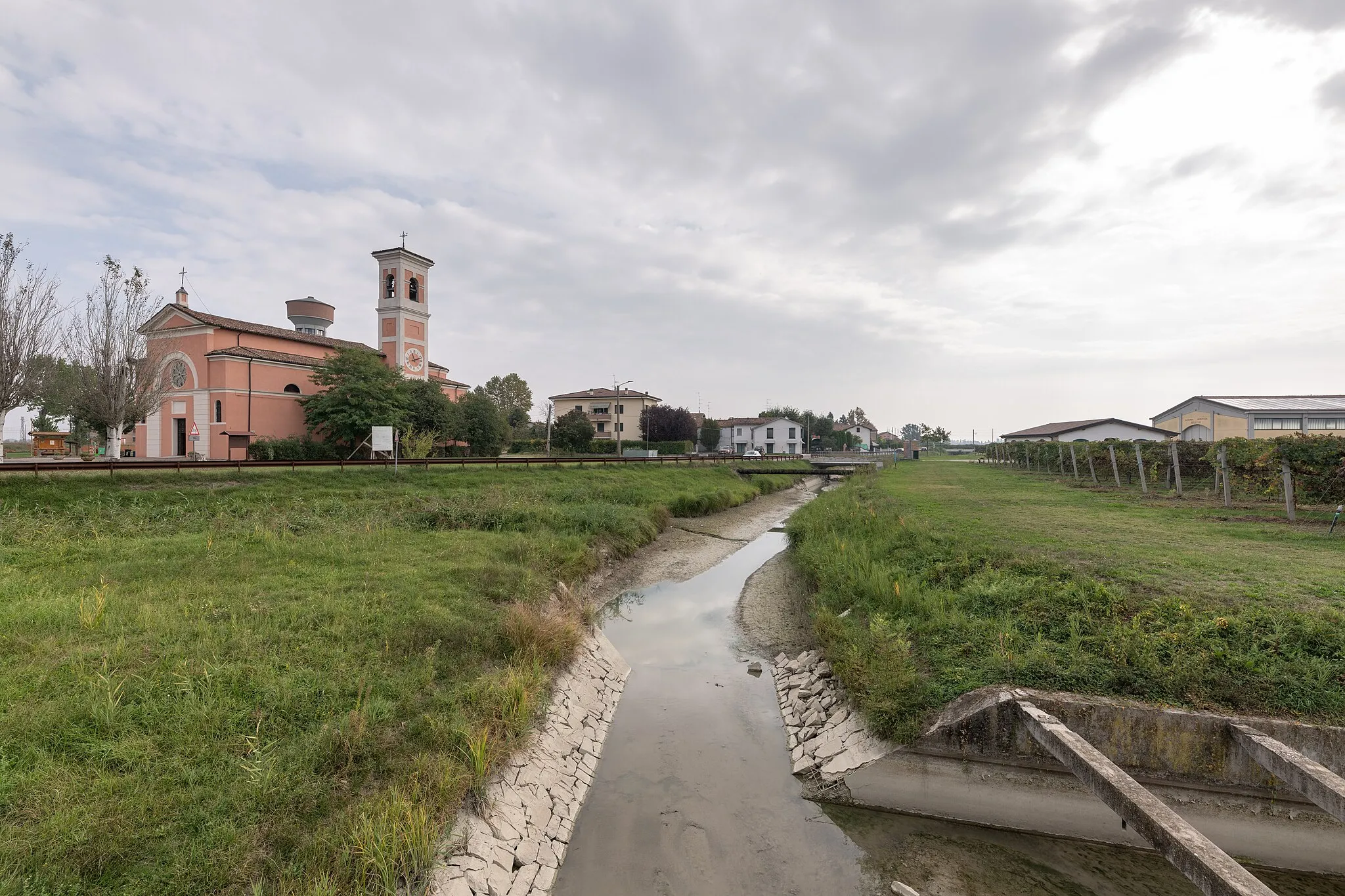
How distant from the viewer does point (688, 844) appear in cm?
609

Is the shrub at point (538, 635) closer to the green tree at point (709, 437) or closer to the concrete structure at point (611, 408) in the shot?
the concrete structure at point (611, 408)

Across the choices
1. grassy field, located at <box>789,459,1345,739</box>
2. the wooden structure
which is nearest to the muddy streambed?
grassy field, located at <box>789,459,1345,739</box>

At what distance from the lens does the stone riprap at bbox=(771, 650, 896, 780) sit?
6992 mm

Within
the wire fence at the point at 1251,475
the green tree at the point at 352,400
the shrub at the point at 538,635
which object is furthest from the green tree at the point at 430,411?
the wire fence at the point at 1251,475

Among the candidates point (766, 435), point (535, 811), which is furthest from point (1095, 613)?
point (766, 435)

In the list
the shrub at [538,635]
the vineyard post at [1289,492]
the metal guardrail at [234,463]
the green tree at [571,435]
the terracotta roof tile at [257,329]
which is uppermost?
the terracotta roof tile at [257,329]

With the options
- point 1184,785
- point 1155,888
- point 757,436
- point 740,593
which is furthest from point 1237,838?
point 757,436

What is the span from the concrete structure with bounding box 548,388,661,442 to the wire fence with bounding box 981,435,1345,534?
2280 inches

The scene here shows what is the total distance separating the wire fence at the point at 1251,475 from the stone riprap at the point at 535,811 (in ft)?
54.0

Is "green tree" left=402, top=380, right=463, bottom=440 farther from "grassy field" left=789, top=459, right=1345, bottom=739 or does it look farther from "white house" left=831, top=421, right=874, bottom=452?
"white house" left=831, top=421, right=874, bottom=452

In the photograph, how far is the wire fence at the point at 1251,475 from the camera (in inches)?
586

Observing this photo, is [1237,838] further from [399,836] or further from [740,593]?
[740,593]

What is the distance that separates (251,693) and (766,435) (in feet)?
303

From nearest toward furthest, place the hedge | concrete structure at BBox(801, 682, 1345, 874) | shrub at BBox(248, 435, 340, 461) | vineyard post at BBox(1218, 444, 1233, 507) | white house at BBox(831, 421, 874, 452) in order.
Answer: concrete structure at BBox(801, 682, 1345, 874) < vineyard post at BBox(1218, 444, 1233, 507) < shrub at BBox(248, 435, 340, 461) < the hedge < white house at BBox(831, 421, 874, 452)
